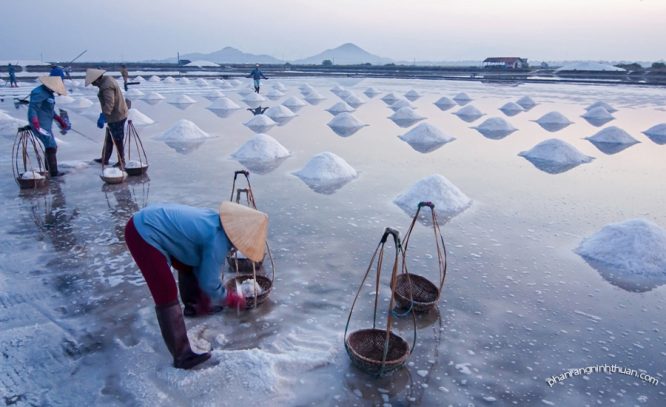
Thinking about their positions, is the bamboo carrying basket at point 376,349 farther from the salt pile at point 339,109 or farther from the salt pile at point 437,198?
the salt pile at point 339,109

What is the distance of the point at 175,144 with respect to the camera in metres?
7.39

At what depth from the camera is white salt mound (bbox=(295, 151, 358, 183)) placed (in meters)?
5.53

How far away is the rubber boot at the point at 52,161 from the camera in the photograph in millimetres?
4957

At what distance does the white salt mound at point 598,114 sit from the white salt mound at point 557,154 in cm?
508

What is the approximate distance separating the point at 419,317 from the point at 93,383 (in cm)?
168

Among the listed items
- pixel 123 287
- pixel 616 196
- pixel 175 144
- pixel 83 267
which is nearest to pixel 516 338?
pixel 123 287

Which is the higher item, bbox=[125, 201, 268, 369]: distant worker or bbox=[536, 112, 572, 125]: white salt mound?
bbox=[536, 112, 572, 125]: white salt mound

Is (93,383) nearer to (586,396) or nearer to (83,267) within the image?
(83,267)

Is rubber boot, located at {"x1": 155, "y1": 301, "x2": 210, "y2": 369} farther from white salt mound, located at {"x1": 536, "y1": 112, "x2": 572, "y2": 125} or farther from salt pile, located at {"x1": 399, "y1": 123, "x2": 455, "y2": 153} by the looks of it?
white salt mound, located at {"x1": 536, "y1": 112, "x2": 572, "y2": 125}

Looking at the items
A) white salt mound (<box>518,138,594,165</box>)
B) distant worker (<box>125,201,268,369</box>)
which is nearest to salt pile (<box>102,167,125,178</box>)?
distant worker (<box>125,201,268,369</box>)

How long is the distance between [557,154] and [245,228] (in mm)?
6555

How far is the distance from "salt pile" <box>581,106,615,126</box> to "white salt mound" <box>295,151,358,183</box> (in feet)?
26.9

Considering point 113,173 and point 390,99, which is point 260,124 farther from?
point 390,99

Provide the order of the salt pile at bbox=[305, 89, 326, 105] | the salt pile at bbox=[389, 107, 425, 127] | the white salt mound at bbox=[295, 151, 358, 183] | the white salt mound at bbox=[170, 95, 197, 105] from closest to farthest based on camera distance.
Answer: the white salt mound at bbox=[295, 151, 358, 183], the salt pile at bbox=[389, 107, 425, 127], the white salt mound at bbox=[170, 95, 197, 105], the salt pile at bbox=[305, 89, 326, 105]
